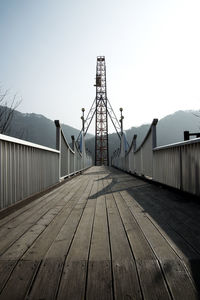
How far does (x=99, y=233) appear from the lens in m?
2.17

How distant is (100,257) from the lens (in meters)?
1.62

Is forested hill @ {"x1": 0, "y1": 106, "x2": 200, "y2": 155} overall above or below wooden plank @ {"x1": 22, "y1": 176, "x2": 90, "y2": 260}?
above

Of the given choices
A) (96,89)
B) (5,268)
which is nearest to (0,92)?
(5,268)

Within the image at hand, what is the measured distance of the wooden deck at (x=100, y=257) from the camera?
4.08 ft

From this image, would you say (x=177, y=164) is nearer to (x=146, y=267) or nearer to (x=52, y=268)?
(x=146, y=267)

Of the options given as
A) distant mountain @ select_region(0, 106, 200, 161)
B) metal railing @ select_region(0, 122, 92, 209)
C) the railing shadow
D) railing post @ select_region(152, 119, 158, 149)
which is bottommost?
the railing shadow

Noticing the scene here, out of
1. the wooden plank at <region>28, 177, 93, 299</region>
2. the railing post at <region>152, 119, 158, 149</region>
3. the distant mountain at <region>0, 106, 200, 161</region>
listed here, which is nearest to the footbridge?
the wooden plank at <region>28, 177, 93, 299</region>

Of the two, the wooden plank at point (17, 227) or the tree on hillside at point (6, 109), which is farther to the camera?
the tree on hillside at point (6, 109)

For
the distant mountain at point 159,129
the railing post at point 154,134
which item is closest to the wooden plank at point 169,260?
the railing post at point 154,134

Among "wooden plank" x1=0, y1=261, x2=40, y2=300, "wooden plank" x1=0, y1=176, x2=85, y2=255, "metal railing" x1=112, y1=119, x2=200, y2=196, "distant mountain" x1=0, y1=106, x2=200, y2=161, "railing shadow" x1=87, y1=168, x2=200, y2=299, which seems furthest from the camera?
"distant mountain" x1=0, y1=106, x2=200, y2=161

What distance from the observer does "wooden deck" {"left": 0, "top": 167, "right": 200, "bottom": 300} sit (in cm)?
124

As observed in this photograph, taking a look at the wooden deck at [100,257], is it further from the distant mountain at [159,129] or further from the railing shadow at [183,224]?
the distant mountain at [159,129]

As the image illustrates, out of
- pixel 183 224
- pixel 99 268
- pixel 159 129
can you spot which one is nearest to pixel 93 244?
pixel 99 268

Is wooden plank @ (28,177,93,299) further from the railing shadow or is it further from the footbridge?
the railing shadow
